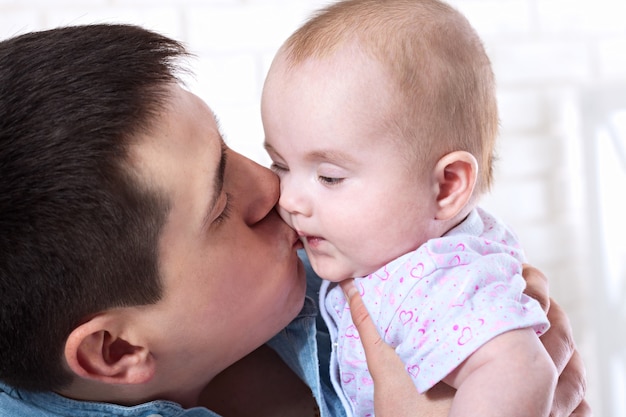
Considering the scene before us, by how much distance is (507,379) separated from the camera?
964mm

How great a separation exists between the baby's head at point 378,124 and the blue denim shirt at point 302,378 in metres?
0.17

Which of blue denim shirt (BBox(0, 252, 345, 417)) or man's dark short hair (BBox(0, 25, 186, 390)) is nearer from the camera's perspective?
man's dark short hair (BBox(0, 25, 186, 390))

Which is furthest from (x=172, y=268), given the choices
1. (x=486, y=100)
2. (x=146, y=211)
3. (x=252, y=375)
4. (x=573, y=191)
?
(x=573, y=191)

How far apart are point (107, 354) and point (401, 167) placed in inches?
18.5

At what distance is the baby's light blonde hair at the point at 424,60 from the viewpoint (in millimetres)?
1094

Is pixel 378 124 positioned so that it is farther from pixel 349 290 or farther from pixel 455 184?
pixel 349 290

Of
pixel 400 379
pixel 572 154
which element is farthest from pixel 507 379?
pixel 572 154

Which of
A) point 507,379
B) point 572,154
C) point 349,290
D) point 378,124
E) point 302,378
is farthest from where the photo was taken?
point 572,154

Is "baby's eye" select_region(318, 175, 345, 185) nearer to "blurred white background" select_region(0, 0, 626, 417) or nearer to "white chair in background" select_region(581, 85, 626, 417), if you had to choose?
"blurred white background" select_region(0, 0, 626, 417)

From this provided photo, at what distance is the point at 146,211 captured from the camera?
1069 mm

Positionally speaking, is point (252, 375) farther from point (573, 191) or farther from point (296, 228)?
point (573, 191)

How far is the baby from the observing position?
1048 mm

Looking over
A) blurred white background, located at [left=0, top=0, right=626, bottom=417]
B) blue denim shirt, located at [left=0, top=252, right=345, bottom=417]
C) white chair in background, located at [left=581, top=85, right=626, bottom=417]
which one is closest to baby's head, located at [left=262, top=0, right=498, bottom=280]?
blue denim shirt, located at [left=0, top=252, right=345, bottom=417]

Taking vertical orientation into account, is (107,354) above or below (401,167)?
below
